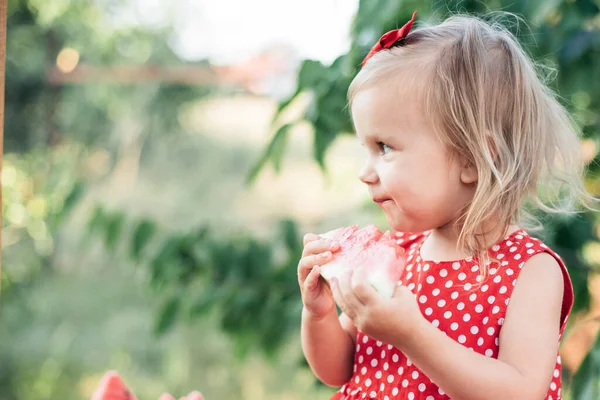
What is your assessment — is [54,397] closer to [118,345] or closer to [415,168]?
[118,345]

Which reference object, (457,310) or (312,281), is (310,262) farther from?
(457,310)

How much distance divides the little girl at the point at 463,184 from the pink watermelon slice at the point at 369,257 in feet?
0.07

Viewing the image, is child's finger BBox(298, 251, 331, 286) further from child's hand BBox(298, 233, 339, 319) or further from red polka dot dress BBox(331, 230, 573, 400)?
red polka dot dress BBox(331, 230, 573, 400)

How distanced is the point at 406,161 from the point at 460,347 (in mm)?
227

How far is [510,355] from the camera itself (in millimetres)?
863

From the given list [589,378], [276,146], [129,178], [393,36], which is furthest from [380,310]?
[129,178]

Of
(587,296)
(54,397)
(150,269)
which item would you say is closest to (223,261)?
(150,269)

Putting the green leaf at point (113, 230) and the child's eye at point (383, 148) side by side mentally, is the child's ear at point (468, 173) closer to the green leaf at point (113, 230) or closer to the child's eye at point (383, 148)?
the child's eye at point (383, 148)

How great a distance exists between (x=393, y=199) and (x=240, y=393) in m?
2.98

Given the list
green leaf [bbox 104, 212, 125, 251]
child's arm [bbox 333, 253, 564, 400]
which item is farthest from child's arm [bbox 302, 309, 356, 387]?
green leaf [bbox 104, 212, 125, 251]

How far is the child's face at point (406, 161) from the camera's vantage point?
92 centimetres

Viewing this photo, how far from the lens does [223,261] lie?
6.94 feet

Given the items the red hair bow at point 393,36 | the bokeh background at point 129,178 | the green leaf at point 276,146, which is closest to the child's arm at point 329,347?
the red hair bow at point 393,36

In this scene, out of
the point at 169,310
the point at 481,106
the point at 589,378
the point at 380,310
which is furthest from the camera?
the point at 169,310
